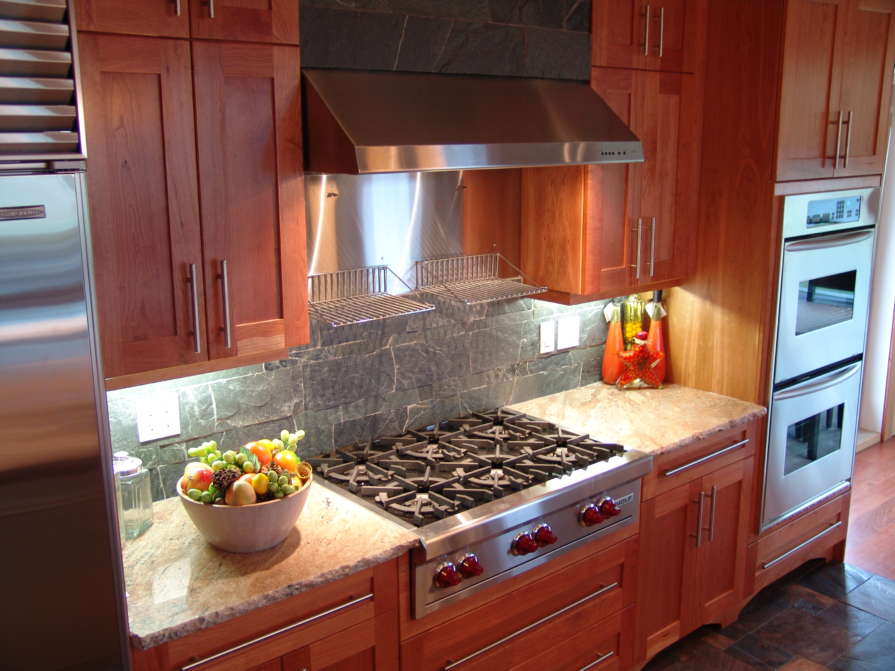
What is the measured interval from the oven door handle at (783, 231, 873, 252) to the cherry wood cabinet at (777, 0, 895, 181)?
0.23 m

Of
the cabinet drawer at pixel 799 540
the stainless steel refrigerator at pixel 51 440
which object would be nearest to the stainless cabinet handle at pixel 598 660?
the cabinet drawer at pixel 799 540

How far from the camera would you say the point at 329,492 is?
7.88ft

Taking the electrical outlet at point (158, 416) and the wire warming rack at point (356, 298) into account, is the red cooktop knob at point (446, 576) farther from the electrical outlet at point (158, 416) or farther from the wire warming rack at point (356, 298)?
the electrical outlet at point (158, 416)

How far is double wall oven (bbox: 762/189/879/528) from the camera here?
10.3 ft

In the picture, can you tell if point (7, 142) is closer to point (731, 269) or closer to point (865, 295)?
point (731, 269)

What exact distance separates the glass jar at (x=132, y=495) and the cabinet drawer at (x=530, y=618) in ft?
2.38

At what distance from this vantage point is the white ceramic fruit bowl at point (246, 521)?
6.42ft

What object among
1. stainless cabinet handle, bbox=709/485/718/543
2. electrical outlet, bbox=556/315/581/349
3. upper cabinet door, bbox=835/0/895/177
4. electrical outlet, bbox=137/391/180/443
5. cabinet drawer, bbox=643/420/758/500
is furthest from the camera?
electrical outlet, bbox=556/315/581/349

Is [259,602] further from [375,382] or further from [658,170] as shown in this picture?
[658,170]

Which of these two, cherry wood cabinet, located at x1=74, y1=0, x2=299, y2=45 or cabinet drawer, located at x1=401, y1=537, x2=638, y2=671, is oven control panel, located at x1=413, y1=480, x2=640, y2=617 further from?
cherry wood cabinet, located at x1=74, y1=0, x2=299, y2=45

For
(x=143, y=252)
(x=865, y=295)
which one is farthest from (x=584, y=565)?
(x=865, y=295)

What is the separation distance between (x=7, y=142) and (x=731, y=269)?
2.49 m

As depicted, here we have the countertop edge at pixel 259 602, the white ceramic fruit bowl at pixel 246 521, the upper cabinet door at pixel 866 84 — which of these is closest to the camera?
the countertop edge at pixel 259 602

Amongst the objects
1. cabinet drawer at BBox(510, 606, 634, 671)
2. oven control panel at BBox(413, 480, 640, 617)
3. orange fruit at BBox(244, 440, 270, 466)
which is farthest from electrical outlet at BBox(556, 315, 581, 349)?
orange fruit at BBox(244, 440, 270, 466)
